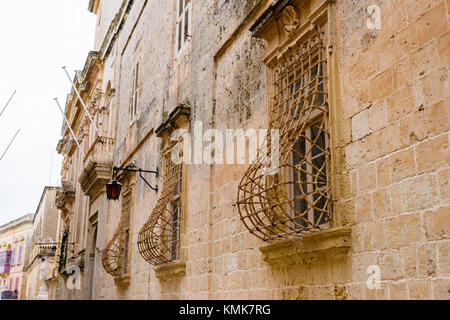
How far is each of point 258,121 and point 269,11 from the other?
3.68ft

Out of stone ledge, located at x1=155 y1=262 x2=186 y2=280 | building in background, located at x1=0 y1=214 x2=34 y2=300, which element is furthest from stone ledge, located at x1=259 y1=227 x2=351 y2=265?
building in background, located at x1=0 y1=214 x2=34 y2=300

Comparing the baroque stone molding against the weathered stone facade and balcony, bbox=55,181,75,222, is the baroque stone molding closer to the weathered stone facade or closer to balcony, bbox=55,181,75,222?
the weathered stone facade

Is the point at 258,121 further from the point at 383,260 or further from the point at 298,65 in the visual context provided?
the point at 383,260

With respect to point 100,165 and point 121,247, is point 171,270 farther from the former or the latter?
point 100,165

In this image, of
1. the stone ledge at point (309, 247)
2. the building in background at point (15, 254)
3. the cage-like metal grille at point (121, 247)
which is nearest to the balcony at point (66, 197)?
the cage-like metal grille at point (121, 247)

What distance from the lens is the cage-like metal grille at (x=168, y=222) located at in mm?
8148

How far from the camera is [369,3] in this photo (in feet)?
13.9

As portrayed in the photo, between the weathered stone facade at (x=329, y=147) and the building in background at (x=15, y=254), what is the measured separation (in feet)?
120

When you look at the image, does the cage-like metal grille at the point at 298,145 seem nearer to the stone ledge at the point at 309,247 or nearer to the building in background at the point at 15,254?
the stone ledge at the point at 309,247

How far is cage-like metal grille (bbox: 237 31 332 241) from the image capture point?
4.48m

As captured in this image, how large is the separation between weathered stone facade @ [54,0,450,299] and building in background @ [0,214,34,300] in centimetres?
3672

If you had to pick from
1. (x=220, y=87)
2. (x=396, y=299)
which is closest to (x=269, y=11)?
(x=220, y=87)

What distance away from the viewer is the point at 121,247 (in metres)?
11.2

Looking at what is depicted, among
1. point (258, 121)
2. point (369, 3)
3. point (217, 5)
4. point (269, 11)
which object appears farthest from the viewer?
point (217, 5)
